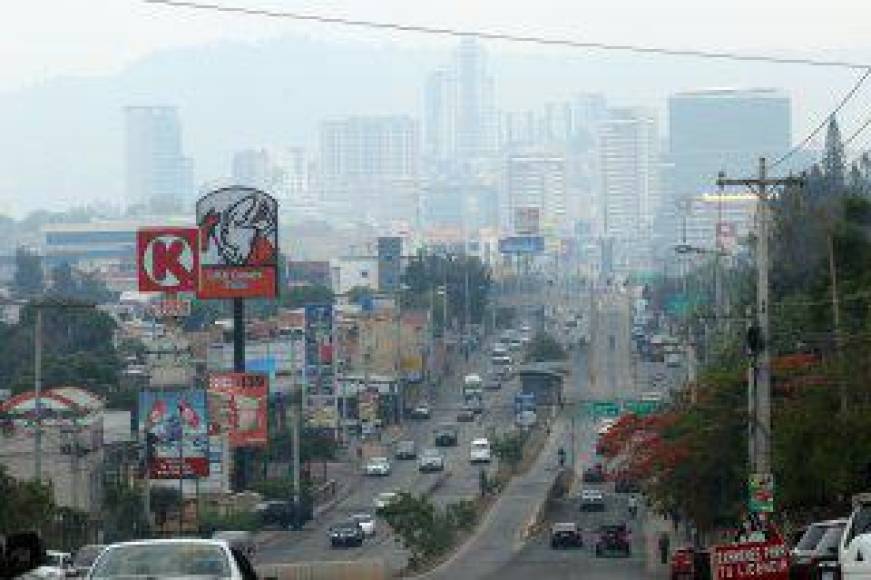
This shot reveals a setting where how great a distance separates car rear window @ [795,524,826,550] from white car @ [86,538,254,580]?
1182 cm

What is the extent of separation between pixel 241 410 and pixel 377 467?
2521 cm

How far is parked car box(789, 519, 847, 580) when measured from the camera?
3225cm

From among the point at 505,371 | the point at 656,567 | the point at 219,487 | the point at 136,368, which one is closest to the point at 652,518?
the point at 219,487

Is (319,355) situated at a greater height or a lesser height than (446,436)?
greater

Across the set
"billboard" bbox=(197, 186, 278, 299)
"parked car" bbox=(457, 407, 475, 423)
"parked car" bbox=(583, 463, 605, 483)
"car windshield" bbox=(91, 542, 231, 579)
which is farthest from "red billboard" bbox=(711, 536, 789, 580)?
"parked car" bbox=(457, 407, 475, 423)

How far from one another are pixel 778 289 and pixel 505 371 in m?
86.3

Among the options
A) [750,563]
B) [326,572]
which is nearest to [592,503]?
[326,572]

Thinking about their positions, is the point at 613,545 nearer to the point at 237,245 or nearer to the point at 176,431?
the point at 176,431

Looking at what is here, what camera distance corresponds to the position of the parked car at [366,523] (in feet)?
313

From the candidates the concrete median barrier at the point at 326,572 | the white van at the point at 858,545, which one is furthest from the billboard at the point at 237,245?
the white van at the point at 858,545

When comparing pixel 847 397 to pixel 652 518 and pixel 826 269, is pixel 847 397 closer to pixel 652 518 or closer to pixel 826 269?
pixel 826 269

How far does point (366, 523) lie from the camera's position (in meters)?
96.9

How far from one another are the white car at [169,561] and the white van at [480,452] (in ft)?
338

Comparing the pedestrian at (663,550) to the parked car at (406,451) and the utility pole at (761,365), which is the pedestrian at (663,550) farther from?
the parked car at (406,451)
